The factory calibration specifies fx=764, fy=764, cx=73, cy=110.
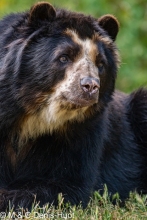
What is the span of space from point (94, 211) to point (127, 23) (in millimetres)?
11780

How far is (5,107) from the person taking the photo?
26.7ft

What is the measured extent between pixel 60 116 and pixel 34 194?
2.85ft

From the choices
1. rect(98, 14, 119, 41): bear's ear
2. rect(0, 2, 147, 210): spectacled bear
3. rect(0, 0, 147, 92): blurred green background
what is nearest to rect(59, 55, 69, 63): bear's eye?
rect(0, 2, 147, 210): spectacled bear

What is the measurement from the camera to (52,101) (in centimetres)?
798

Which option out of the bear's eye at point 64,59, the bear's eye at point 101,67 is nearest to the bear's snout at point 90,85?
the bear's eye at point 64,59

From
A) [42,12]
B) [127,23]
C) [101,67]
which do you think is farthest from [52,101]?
[127,23]

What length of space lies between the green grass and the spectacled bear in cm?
17

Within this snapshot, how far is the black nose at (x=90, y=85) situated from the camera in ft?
25.3

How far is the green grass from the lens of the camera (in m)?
7.27

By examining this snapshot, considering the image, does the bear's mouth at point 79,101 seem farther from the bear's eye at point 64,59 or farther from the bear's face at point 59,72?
the bear's eye at point 64,59

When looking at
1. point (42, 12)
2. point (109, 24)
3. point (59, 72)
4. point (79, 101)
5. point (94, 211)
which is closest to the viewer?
point (94, 211)

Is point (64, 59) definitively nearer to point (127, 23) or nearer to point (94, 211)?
point (94, 211)

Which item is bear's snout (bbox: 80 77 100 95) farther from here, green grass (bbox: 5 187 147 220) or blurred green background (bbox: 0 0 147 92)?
blurred green background (bbox: 0 0 147 92)

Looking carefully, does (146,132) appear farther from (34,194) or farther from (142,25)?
(142,25)
